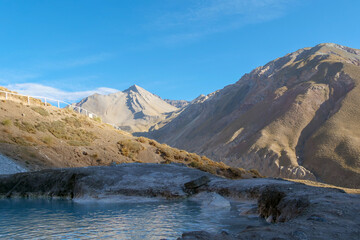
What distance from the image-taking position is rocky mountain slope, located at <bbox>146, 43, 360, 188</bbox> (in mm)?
58438

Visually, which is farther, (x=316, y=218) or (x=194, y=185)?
(x=194, y=185)

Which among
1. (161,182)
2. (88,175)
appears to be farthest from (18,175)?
(161,182)

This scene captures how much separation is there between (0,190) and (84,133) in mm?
21243

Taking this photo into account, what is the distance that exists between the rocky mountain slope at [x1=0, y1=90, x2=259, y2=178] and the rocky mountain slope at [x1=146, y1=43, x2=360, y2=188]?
27.6 meters

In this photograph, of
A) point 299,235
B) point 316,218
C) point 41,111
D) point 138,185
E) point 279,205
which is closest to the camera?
point 299,235

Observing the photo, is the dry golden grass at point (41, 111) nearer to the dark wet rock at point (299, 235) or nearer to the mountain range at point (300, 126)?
the dark wet rock at point (299, 235)

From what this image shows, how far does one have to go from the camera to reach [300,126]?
74250 mm

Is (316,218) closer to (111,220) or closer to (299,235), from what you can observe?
(299,235)

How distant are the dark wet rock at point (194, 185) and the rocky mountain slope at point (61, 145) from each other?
44.9 ft

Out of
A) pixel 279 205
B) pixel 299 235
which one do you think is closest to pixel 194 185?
pixel 279 205

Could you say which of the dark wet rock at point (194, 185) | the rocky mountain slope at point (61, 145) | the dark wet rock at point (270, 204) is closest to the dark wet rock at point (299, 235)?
the dark wet rock at point (270, 204)

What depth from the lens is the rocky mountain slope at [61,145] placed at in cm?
2708

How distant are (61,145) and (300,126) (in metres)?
58.7

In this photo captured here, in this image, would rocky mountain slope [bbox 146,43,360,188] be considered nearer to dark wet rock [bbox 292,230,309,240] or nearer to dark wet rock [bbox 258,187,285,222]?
dark wet rock [bbox 258,187,285,222]
